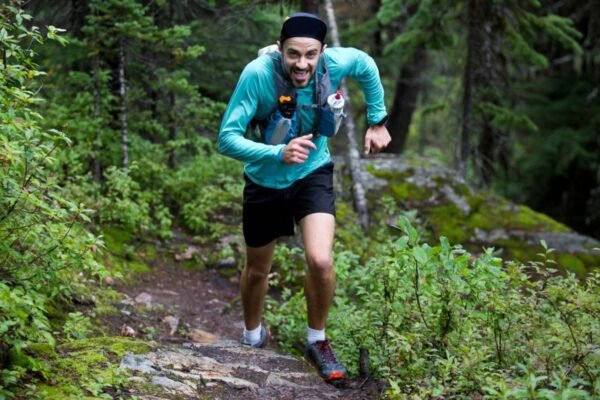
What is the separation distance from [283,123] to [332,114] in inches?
14.7

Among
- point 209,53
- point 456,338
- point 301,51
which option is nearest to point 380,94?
point 301,51

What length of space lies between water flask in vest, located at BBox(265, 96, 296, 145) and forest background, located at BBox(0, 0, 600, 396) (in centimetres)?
119

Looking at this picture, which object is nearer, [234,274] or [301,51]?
[301,51]

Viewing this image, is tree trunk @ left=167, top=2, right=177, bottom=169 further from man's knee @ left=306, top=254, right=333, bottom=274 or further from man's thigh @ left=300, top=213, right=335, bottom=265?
man's knee @ left=306, top=254, right=333, bottom=274

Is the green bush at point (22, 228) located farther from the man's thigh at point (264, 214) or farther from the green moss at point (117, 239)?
the green moss at point (117, 239)

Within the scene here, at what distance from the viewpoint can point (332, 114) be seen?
198 inches

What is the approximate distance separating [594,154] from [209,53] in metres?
9.51

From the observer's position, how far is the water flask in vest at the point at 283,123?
16.3 feet

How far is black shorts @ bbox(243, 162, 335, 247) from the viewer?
17.3 ft

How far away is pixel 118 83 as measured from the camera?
9.11 m

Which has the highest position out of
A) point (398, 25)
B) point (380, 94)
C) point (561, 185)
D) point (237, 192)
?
point (398, 25)

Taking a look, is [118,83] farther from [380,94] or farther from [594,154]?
[594,154]

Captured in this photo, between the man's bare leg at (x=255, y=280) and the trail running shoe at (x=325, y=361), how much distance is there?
646 millimetres

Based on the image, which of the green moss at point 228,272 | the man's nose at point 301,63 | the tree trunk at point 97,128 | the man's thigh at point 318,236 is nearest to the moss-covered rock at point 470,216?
the green moss at point 228,272
